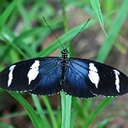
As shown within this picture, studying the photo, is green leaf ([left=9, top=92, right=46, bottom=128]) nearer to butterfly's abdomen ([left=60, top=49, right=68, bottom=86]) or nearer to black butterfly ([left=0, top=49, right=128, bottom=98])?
black butterfly ([left=0, top=49, right=128, bottom=98])

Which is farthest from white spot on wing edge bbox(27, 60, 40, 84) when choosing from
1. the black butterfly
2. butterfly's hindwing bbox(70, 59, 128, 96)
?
butterfly's hindwing bbox(70, 59, 128, 96)

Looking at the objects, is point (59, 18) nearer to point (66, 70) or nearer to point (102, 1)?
point (102, 1)

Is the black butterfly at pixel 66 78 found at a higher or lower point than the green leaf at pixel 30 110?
higher

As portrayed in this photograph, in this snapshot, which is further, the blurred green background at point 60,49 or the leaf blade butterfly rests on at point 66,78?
the blurred green background at point 60,49

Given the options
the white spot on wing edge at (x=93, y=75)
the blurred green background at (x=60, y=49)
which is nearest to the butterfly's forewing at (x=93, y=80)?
the white spot on wing edge at (x=93, y=75)

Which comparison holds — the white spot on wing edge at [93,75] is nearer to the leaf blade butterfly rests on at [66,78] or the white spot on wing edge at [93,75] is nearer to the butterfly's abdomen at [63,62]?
the leaf blade butterfly rests on at [66,78]

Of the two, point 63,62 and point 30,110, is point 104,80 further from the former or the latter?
point 30,110

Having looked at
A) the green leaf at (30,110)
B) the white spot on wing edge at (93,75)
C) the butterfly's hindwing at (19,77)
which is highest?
the butterfly's hindwing at (19,77)

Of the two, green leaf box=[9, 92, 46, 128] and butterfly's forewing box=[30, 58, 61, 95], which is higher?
butterfly's forewing box=[30, 58, 61, 95]

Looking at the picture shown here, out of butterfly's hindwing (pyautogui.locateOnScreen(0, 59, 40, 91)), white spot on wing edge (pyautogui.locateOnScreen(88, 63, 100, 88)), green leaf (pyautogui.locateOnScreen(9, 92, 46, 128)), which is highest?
butterfly's hindwing (pyautogui.locateOnScreen(0, 59, 40, 91))
